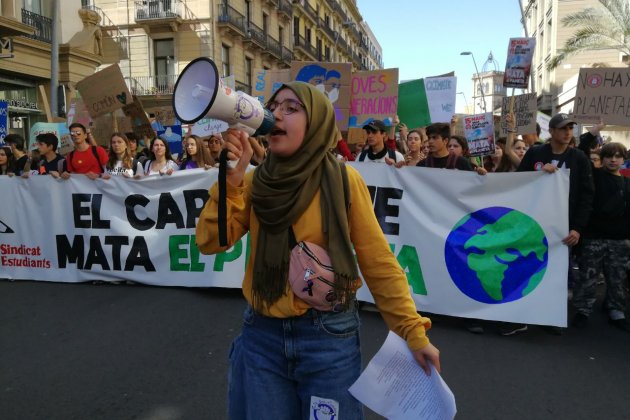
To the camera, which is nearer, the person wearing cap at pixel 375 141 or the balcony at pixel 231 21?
the person wearing cap at pixel 375 141

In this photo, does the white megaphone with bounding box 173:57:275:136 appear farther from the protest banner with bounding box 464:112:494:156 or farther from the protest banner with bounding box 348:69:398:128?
the protest banner with bounding box 348:69:398:128

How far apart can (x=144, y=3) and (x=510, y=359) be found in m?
28.0

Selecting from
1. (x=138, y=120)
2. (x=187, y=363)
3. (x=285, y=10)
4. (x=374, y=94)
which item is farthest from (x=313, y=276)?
(x=285, y=10)

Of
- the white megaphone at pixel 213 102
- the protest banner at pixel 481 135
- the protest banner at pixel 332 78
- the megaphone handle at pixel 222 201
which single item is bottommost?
the megaphone handle at pixel 222 201

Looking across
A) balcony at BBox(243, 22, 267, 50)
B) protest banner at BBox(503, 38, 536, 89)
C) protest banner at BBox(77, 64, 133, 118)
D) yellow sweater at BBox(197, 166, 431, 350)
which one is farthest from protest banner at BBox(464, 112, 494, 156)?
balcony at BBox(243, 22, 267, 50)

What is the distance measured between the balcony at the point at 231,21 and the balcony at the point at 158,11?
205 cm

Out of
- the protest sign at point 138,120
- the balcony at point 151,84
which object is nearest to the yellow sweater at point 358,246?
the protest sign at point 138,120

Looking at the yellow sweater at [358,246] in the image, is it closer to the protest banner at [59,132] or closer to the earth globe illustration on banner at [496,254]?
the earth globe illustration on banner at [496,254]

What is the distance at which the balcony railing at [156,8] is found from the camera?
26.7 metres

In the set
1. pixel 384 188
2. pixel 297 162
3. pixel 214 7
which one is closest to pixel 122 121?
pixel 384 188

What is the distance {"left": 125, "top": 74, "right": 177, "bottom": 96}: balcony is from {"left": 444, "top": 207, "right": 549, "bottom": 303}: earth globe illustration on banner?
24.5m

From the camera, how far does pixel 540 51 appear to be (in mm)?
38906

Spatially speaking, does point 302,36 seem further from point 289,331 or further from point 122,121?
point 289,331

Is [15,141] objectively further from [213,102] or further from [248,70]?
[248,70]
